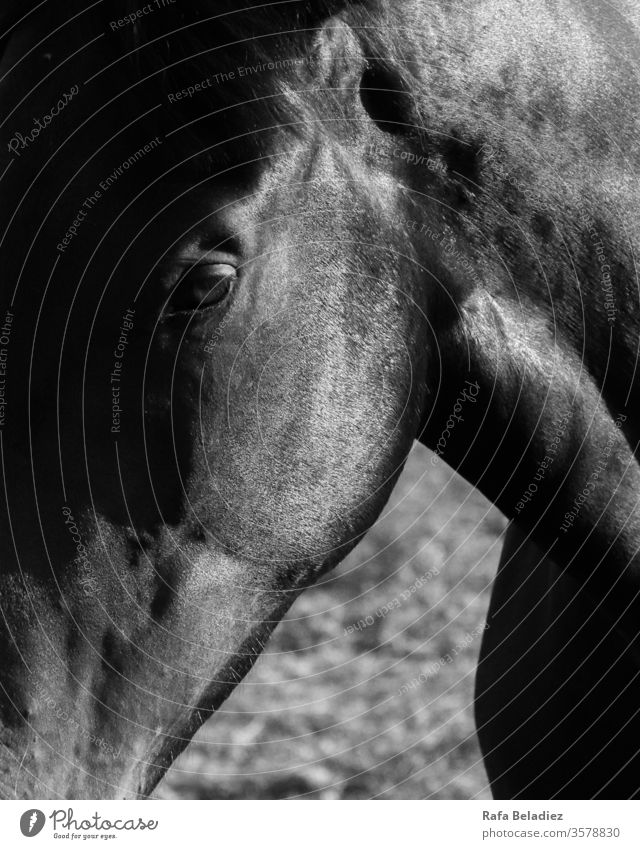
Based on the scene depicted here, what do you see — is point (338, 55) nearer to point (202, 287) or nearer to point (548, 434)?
point (202, 287)

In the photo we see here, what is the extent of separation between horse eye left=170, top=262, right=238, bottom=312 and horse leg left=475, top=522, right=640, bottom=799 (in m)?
0.51

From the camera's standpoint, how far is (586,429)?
86cm

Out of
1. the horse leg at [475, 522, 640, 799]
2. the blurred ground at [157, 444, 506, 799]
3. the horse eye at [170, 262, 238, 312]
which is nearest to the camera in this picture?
the horse eye at [170, 262, 238, 312]

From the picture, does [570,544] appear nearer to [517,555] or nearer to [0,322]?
[517,555]

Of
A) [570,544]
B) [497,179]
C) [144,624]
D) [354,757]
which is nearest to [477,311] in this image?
[497,179]

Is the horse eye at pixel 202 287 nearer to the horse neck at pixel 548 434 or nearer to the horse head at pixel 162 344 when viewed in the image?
the horse head at pixel 162 344

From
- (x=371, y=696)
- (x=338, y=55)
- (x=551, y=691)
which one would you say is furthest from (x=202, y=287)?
(x=371, y=696)

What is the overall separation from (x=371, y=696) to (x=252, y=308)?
2.74m

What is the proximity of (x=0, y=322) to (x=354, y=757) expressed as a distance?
2.52 m
